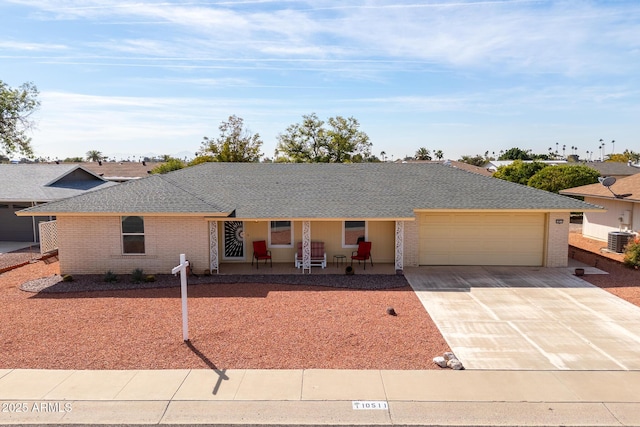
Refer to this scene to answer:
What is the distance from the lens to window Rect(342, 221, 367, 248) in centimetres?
1719

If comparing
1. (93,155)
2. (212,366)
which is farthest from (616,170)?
(93,155)

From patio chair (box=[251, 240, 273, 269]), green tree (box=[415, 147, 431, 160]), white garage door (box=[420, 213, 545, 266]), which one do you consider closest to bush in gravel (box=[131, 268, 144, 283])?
patio chair (box=[251, 240, 273, 269])

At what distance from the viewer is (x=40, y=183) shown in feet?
79.1

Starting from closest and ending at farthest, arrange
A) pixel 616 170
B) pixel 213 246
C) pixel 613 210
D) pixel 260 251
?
pixel 213 246, pixel 260 251, pixel 613 210, pixel 616 170

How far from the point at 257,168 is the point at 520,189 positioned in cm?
1242

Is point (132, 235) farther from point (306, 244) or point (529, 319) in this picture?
point (529, 319)

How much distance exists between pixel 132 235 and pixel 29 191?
11350 mm

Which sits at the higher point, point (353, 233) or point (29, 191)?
point (29, 191)

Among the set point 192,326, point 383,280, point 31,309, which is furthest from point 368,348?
point 31,309

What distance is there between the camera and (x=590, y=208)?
51.7 feet

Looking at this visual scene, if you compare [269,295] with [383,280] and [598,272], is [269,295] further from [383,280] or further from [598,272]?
[598,272]

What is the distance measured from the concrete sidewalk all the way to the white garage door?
8.92 m

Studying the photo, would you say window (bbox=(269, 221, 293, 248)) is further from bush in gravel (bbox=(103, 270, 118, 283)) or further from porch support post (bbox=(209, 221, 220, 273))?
bush in gravel (bbox=(103, 270, 118, 283))

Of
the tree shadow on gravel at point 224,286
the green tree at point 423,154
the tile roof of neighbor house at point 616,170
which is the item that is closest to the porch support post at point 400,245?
the tree shadow on gravel at point 224,286
